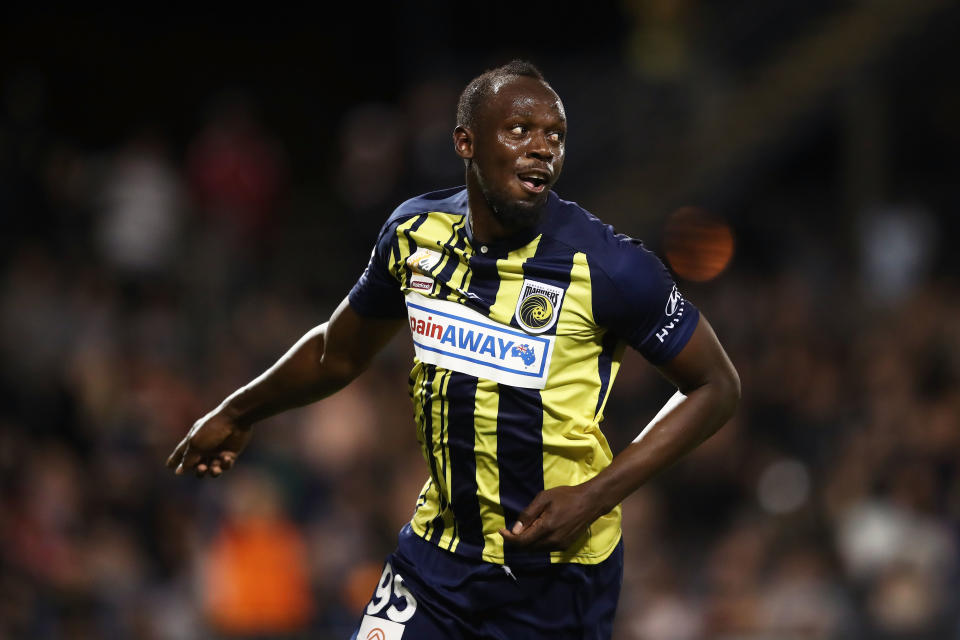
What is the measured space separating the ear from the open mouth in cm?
20

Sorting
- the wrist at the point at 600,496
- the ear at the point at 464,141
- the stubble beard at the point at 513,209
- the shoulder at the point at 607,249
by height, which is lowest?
the wrist at the point at 600,496

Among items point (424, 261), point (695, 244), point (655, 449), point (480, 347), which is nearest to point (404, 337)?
point (695, 244)

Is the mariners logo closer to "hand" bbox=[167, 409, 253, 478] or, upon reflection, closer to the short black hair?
the short black hair

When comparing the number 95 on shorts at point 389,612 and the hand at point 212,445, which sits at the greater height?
the hand at point 212,445

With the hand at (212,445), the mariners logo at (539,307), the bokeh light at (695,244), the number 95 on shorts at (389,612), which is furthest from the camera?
the bokeh light at (695,244)

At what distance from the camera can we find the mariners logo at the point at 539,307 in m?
3.66

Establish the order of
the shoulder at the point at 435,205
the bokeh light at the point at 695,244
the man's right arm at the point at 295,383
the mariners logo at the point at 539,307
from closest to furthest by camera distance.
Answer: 1. the mariners logo at the point at 539,307
2. the shoulder at the point at 435,205
3. the man's right arm at the point at 295,383
4. the bokeh light at the point at 695,244

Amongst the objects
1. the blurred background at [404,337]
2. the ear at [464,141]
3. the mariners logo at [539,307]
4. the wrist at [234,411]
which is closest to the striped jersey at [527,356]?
Answer: the mariners logo at [539,307]

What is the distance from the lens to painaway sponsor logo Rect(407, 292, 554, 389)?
3656 millimetres

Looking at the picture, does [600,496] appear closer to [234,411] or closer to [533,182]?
[533,182]

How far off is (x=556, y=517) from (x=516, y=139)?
96cm

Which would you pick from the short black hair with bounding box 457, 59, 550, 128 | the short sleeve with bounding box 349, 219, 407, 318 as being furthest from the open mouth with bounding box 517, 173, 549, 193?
the short sleeve with bounding box 349, 219, 407, 318

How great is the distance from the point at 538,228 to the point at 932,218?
9.12m

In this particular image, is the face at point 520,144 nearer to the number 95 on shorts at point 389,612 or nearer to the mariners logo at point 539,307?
the mariners logo at point 539,307
